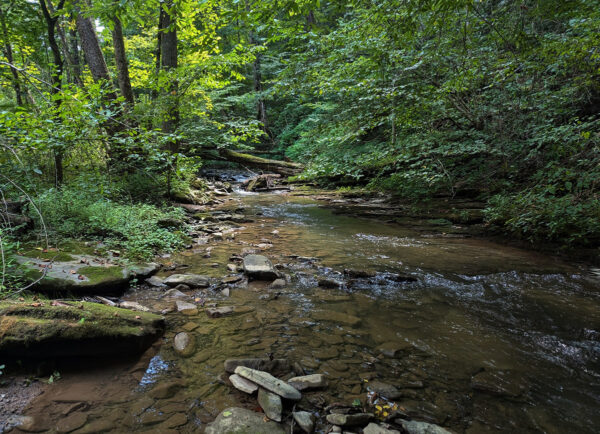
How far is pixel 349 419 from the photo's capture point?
2062 mm

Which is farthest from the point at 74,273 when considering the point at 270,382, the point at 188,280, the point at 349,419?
the point at 349,419

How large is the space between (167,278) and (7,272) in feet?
5.71

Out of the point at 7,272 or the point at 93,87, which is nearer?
the point at 7,272

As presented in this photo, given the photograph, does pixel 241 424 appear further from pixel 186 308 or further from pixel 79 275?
pixel 79 275

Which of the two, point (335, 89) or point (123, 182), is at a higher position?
point (335, 89)

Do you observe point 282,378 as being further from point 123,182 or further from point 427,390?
point 123,182

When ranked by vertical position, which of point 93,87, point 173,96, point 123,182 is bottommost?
point 123,182

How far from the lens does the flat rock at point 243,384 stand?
2.29 m

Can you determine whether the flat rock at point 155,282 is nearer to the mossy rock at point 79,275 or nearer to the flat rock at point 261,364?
the mossy rock at point 79,275

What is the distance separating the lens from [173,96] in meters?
7.52

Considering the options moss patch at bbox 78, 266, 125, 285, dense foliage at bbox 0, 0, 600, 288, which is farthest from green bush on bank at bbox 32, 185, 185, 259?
moss patch at bbox 78, 266, 125, 285

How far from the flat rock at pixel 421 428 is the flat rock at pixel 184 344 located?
1969 mm

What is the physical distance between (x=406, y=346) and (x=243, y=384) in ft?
5.58

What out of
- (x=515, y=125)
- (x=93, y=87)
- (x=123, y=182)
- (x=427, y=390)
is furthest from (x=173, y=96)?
(x=515, y=125)
